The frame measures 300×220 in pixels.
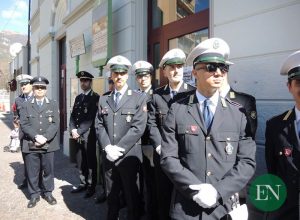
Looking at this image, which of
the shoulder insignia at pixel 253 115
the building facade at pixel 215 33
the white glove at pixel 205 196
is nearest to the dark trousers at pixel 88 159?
the building facade at pixel 215 33

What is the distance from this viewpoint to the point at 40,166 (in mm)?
4578

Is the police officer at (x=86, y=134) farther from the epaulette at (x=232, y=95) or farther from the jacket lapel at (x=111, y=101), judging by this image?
the epaulette at (x=232, y=95)

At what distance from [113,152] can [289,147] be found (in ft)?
5.63

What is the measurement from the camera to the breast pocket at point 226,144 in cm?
195

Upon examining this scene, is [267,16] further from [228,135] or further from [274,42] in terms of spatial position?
[228,135]

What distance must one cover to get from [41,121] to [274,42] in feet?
10.1

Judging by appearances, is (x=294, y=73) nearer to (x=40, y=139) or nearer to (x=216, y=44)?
(x=216, y=44)

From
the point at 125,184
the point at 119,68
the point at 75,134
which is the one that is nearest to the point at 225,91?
the point at 119,68

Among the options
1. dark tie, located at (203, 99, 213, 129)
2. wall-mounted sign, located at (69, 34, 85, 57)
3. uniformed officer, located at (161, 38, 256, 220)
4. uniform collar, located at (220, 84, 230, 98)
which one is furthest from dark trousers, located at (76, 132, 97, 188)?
dark tie, located at (203, 99, 213, 129)

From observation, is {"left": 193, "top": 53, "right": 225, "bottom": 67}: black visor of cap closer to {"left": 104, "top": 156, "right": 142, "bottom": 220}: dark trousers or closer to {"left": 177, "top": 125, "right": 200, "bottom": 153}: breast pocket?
{"left": 177, "top": 125, "right": 200, "bottom": 153}: breast pocket

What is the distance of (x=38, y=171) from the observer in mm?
4492

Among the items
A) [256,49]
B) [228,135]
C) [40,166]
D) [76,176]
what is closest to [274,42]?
[256,49]

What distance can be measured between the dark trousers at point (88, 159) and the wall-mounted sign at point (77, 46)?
104 inches

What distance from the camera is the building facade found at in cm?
281
